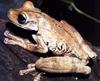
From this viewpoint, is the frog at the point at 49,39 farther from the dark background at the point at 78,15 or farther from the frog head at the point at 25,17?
the dark background at the point at 78,15

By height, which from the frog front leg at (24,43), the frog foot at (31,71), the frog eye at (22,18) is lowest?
the frog foot at (31,71)

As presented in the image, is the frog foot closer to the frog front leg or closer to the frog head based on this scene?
the frog front leg

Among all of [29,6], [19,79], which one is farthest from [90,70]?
[29,6]

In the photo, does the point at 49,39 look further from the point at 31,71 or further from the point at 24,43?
the point at 31,71

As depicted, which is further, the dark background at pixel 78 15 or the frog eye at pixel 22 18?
the dark background at pixel 78 15

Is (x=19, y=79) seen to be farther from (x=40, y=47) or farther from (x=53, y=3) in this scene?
(x=53, y=3)

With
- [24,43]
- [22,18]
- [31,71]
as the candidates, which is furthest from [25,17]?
[31,71]

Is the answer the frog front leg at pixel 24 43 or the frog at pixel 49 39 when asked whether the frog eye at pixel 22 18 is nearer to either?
the frog at pixel 49 39

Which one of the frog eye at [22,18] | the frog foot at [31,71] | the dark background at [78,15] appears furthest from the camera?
the dark background at [78,15]

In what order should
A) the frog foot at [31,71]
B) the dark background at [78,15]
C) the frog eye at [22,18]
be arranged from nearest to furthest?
the frog foot at [31,71] < the frog eye at [22,18] < the dark background at [78,15]

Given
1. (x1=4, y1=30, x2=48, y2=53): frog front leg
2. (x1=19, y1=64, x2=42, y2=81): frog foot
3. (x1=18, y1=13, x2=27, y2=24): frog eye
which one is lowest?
(x1=19, y1=64, x2=42, y2=81): frog foot

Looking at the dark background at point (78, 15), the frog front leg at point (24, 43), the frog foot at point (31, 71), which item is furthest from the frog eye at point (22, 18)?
the dark background at point (78, 15)

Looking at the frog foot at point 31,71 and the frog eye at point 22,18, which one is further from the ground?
the frog eye at point 22,18

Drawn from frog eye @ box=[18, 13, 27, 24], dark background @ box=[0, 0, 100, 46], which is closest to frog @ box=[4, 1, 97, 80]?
frog eye @ box=[18, 13, 27, 24]
